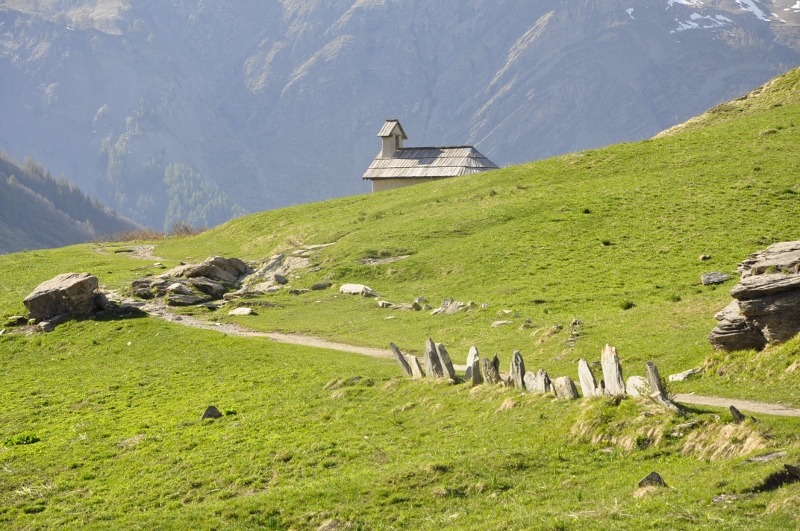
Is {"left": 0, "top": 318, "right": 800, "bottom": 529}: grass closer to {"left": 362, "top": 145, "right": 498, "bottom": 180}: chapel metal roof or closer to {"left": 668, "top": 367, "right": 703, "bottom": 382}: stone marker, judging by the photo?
{"left": 668, "top": 367, "right": 703, "bottom": 382}: stone marker

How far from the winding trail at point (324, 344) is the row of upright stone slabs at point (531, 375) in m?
1.94

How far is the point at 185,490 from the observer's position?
19234mm

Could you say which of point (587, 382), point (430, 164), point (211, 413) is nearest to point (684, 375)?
point (587, 382)

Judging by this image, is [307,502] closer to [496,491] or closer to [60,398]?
[496,491]

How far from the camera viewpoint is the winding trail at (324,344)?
18.6m

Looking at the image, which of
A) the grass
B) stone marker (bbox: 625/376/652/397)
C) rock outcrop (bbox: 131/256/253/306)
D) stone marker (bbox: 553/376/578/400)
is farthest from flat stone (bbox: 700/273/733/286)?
rock outcrop (bbox: 131/256/253/306)

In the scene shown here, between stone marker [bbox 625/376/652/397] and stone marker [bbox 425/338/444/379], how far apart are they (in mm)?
7380

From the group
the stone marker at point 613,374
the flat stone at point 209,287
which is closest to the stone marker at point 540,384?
the stone marker at point 613,374

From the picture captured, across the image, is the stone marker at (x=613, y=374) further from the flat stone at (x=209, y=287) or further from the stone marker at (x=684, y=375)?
the flat stone at (x=209, y=287)

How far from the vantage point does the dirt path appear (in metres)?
18.1

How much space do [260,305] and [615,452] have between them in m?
31.0

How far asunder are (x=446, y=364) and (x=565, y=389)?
5.20 meters

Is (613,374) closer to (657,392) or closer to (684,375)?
(657,392)

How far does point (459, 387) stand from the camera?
2392cm
